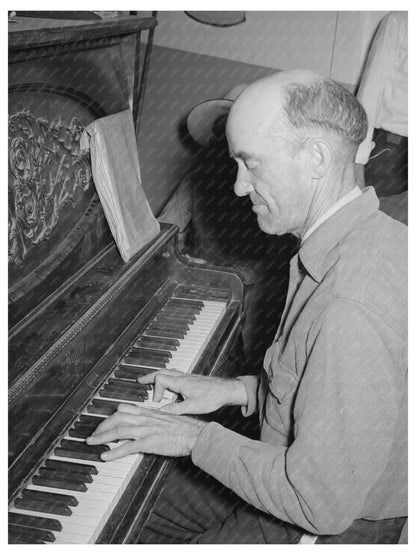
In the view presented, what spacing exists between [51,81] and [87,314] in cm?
73

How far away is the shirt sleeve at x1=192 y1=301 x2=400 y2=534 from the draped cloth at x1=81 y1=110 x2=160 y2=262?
111cm

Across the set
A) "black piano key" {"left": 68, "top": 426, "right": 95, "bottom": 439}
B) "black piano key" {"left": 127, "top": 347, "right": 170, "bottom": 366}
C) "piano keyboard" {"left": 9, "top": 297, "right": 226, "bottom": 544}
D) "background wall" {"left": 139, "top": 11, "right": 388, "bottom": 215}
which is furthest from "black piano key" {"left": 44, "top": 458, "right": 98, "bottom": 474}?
"background wall" {"left": 139, "top": 11, "right": 388, "bottom": 215}

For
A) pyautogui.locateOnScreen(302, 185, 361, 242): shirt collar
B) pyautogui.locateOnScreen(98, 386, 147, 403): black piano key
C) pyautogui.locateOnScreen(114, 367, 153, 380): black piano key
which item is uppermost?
pyautogui.locateOnScreen(302, 185, 361, 242): shirt collar

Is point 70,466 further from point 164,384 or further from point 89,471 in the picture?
point 164,384

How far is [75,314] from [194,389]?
444 mm

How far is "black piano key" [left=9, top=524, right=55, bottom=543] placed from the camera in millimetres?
1362

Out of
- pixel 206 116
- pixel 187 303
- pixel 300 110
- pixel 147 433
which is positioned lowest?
pixel 187 303

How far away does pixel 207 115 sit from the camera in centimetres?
371

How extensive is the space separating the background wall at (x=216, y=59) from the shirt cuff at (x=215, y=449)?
3726 mm

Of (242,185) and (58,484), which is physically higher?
(242,185)

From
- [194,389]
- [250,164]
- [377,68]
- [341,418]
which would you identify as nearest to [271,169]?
[250,164]

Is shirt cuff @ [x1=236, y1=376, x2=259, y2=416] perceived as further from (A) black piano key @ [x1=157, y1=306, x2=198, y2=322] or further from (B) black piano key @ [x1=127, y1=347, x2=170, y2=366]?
(A) black piano key @ [x1=157, y1=306, x2=198, y2=322]

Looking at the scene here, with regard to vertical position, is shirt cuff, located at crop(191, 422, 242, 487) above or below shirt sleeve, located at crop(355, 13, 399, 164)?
below

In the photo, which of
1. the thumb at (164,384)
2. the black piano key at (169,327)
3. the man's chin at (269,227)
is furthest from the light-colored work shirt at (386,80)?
the thumb at (164,384)
